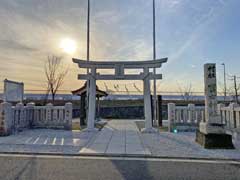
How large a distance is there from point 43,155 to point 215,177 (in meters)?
3.93

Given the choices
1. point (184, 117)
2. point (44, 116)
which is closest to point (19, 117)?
point (44, 116)

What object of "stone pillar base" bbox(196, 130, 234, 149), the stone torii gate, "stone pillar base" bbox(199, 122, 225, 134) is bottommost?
Result: "stone pillar base" bbox(196, 130, 234, 149)

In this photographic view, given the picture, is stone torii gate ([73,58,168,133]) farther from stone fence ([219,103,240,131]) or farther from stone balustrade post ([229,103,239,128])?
stone balustrade post ([229,103,239,128])

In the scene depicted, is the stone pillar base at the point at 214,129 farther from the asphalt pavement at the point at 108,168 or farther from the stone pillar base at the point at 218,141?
the asphalt pavement at the point at 108,168

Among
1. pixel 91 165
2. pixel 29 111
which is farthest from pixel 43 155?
pixel 29 111

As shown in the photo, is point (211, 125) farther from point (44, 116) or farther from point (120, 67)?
point (44, 116)

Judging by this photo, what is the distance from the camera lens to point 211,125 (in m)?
6.43

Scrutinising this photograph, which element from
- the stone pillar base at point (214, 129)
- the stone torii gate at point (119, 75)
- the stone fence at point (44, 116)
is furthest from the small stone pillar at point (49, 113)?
the stone pillar base at point (214, 129)

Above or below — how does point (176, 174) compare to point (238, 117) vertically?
below

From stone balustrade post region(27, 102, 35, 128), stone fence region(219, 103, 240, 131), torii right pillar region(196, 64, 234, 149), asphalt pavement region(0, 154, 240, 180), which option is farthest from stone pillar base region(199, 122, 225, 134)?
stone balustrade post region(27, 102, 35, 128)

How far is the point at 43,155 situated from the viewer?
17.0 ft

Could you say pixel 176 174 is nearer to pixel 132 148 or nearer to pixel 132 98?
pixel 132 148

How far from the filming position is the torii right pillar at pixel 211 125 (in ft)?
20.1

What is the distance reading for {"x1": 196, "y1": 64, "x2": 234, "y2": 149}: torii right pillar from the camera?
6.13 m
